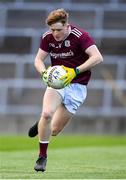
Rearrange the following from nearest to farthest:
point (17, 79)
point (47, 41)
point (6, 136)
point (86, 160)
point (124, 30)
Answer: point (47, 41) → point (86, 160) → point (6, 136) → point (17, 79) → point (124, 30)

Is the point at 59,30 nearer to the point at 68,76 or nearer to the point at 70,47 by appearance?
the point at 70,47

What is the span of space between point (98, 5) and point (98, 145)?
7725 mm

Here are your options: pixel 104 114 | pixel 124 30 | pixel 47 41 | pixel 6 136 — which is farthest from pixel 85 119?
pixel 47 41

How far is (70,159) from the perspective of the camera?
1501 cm

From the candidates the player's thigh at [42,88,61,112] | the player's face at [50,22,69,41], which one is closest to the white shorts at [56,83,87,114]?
the player's thigh at [42,88,61,112]

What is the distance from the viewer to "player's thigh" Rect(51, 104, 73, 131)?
12.8 metres

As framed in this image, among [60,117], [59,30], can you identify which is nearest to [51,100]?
[60,117]

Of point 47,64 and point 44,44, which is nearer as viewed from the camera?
point 44,44

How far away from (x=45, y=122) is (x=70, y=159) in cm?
332

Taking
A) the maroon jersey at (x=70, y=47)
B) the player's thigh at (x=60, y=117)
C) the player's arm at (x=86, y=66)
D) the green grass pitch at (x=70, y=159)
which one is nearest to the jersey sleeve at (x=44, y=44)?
the maroon jersey at (x=70, y=47)

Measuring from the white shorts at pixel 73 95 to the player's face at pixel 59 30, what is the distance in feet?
2.66

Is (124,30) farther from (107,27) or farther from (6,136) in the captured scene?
(6,136)

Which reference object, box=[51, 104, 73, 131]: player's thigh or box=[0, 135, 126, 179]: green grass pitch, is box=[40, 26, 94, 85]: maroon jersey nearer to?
box=[51, 104, 73, 131]: player's thigh

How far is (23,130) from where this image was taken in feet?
76.3
